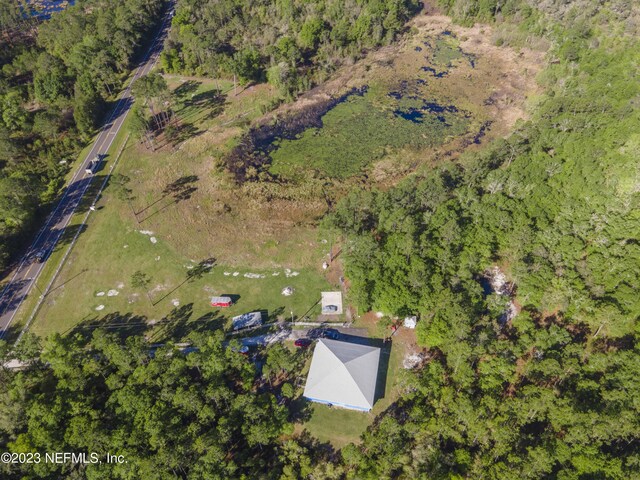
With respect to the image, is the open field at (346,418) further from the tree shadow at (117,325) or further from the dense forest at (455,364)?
the tree shadow at (117,325)

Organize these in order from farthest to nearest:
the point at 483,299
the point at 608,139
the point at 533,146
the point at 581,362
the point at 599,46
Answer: the point at 599,46
the point at 533,146
the point at 608,139
the point at 483,299
the point at 581,362

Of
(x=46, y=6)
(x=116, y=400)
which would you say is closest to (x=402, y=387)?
(x=116, y=400)

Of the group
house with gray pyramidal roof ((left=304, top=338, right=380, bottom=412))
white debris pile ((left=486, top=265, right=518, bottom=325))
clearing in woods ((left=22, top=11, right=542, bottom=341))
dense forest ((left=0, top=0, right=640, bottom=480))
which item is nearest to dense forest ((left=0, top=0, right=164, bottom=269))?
clearing in woods ((left=22, top=11, right=542, bottom=341))

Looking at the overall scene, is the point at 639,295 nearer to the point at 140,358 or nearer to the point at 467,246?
the point at 467,246

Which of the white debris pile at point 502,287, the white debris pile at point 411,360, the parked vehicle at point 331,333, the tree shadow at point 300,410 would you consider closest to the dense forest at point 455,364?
the white debris pile at point 502,287

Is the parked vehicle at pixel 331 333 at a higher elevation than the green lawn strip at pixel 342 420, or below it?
higher

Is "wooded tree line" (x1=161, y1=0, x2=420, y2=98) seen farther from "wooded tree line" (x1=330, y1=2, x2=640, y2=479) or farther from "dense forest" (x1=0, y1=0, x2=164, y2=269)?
"wooded tree line" (x1=330, y1=2, x2=640, y2=479)
